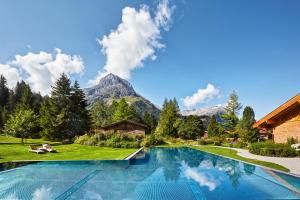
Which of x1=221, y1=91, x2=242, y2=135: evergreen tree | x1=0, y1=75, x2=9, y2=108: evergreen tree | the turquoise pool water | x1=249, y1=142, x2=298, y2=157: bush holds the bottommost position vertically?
the turquoise pool water

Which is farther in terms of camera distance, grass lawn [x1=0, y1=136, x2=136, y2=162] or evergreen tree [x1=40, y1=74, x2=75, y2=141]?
evergreen tree [x1=40, y1=74, x2=75, y2=141]

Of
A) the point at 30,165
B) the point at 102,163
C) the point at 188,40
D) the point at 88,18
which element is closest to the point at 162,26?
the point at 188,40

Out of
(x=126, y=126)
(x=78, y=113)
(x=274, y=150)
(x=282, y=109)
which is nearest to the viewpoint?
(x=274, y=150)

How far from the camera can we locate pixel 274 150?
17125mm

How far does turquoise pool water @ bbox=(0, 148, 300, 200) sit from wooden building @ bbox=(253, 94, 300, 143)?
19.8ft

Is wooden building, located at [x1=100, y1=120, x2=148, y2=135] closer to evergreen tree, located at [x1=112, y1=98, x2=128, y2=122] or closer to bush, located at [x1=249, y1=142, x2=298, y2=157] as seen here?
evergreen tree, located at [x1=112, y1=98, x2=128, y2=122]

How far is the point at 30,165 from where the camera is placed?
1508 centimetres

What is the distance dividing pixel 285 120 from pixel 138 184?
552 inches

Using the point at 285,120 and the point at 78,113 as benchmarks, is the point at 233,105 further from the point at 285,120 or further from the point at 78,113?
the point at 78,113

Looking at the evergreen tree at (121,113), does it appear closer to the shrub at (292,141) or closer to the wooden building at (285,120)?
the wooden building at (285,120)

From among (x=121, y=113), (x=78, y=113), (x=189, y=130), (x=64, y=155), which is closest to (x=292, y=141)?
(x=64, y=155)

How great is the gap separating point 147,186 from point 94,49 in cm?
1923

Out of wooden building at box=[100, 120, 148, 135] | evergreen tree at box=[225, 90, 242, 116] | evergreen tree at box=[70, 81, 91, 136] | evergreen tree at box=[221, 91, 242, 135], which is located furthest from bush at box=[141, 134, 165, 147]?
evergreen tree at box=[225, 90, 242, 116]

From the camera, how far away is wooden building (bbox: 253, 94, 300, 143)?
17.0 m
